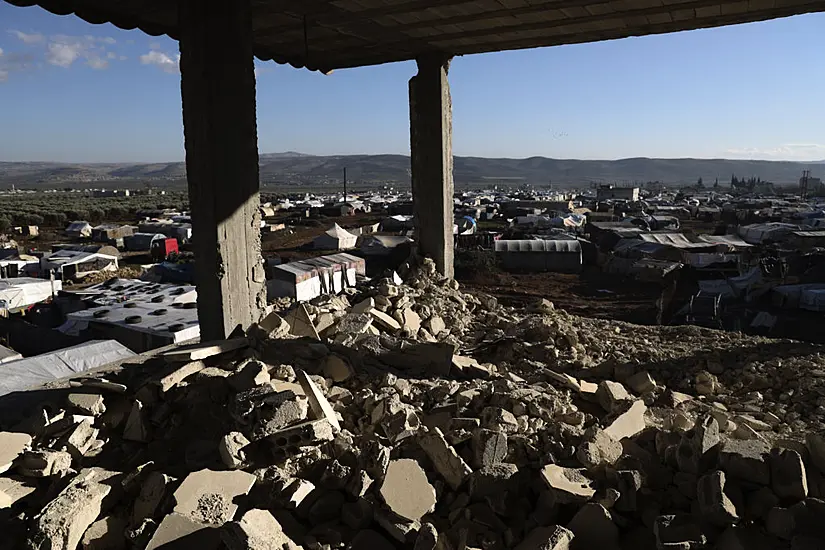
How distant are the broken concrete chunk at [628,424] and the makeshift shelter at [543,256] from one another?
23.2 meters

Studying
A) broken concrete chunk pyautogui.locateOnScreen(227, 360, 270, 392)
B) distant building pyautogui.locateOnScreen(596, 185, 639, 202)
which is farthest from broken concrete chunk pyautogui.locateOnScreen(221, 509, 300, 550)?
distant building pyautogui.locateOnScreen(596, 185, 639, 202)

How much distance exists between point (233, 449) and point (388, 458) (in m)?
0.93

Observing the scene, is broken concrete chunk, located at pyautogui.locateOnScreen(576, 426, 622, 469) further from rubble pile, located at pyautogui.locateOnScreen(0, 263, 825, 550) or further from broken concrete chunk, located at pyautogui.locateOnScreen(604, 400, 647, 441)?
broken concrete chunk, located at pyautogui.locateOnScreen(604, 400, 647, 441)

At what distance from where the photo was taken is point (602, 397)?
4848 mm

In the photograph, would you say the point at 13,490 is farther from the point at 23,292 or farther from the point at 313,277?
the point at 23,292

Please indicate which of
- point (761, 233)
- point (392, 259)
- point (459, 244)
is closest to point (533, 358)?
point (392, 259)

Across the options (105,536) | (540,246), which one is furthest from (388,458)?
(540,246)

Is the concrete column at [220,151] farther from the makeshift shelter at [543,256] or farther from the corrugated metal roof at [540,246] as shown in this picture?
the corrugated metal roof at [540,246]

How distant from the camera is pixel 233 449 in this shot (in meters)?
3.54

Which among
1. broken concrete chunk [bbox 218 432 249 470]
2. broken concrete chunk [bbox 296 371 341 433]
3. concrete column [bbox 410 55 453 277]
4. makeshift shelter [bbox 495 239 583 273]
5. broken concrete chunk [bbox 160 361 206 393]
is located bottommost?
makeshift shelter [bbox 495 239 583 273]

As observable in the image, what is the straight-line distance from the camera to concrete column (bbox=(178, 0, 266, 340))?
16.6ft

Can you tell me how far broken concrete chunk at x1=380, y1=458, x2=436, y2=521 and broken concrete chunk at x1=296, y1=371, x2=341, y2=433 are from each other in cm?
66

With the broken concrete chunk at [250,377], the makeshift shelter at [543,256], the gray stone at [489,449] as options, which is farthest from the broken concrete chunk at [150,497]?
the makeshift shelter at [543,256]

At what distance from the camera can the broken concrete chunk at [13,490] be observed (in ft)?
11.1
